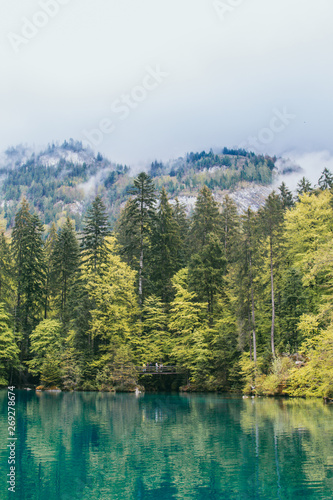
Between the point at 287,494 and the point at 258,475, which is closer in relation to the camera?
the point at 287,494

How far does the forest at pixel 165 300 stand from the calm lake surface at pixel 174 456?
48.6ft

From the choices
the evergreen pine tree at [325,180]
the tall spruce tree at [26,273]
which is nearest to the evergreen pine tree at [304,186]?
the evergreen pine tree at [325,180]

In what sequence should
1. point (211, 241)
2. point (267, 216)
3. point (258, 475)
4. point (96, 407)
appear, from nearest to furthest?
point (258, 475), point (96, 407), point (267, 216), point (211, 241)

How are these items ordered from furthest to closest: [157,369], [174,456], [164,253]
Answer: [164,253], [157,369], [174,456]

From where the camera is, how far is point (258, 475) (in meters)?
10.8

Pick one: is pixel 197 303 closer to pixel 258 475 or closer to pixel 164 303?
pixel 164 303

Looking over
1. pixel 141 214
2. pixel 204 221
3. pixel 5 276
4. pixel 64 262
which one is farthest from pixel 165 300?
pixel 5 276

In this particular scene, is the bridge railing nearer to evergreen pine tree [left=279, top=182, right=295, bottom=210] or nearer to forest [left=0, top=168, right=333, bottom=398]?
forest [left=0, top=168, right=333, bottom=398]

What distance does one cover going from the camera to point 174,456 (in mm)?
12859

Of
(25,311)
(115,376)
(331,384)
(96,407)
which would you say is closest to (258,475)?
(331,384)

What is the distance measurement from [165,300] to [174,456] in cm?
3571

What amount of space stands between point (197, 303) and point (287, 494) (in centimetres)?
3283

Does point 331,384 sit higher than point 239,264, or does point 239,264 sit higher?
point 239,264

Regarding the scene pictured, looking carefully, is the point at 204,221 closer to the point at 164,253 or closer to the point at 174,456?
the point at 164,253
